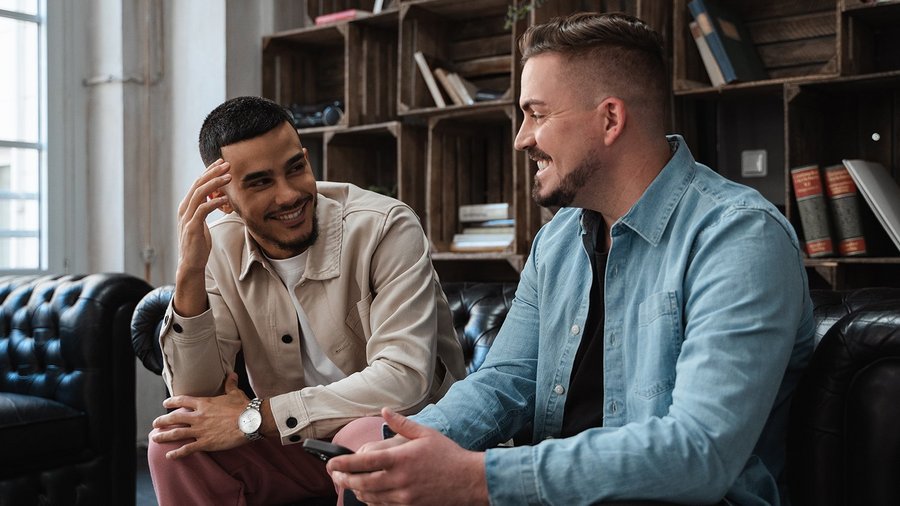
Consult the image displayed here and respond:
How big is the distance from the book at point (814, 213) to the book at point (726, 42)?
0.42m

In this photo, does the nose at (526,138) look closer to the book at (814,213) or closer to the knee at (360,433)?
the knee at (360,433)

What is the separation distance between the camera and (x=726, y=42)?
305cm

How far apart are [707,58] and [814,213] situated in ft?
2.16

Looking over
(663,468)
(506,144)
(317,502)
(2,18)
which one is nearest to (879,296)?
(663,468)

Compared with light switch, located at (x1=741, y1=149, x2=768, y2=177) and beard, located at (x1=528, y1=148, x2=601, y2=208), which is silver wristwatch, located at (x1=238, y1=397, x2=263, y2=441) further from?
light switch, located at (x1=741, y1=149, x2=768, y2=177)

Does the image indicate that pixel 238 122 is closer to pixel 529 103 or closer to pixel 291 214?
pixel 291 214

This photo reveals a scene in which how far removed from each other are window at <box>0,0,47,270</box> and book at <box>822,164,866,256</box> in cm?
347

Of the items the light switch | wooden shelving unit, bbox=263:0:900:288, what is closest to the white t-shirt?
wooden shelving unit, bbox=263:0:900:288

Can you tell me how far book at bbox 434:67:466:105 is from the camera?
3.66 meters

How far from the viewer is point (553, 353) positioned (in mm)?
1539

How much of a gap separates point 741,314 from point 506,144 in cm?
274

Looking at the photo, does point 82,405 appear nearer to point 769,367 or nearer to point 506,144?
point 506,144

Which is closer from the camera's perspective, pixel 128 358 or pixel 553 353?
pixel 553 353

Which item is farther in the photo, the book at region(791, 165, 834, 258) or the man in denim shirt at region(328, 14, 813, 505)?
the book at region(791, 165, 834, 258)
